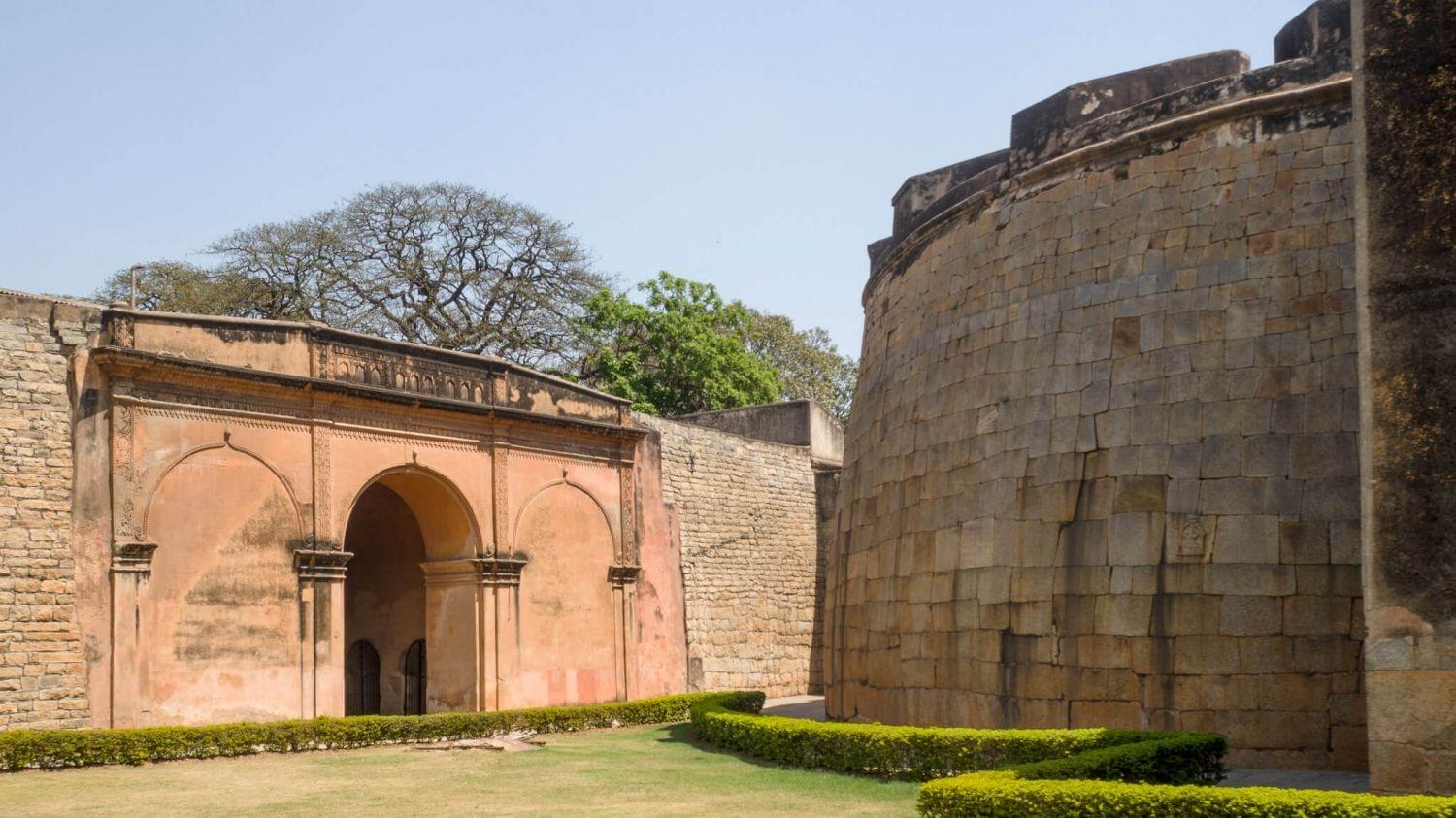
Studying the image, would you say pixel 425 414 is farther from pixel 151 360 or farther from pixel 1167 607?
pixel 1167 607

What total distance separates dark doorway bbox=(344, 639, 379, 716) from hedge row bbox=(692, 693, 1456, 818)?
7802 mm

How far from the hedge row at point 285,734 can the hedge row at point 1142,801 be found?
28.2ft

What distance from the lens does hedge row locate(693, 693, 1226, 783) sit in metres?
8.78

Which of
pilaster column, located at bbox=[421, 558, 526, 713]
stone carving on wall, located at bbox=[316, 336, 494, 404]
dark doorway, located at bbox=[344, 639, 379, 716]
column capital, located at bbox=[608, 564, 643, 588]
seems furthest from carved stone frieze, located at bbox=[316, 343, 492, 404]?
dark doorway, located at bbox=[344, 639, 379, 716]

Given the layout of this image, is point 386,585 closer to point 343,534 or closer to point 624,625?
point 624,625

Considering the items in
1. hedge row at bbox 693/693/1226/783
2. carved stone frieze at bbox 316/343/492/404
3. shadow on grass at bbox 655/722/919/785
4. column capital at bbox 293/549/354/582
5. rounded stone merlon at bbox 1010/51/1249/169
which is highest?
rounded stone merlon at bbox 1010/51/1249/169

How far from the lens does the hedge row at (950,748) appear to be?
28.8 ft

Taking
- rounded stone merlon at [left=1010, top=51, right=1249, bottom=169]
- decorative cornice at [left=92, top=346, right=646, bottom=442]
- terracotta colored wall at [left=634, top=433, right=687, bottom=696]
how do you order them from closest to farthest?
rounded stone merlon at [left=1010, top=51, right=1249, bottom=169] → decorative cornice at [left=92, top=346, right=646, bottom=442] → terracotta colored wall at [left=634, top=433, right=687, bottom=696]

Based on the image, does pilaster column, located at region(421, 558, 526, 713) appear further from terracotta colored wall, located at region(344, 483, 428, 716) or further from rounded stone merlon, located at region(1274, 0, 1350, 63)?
rounded stone merlon, located at region(1274, 0, 1350, 63)

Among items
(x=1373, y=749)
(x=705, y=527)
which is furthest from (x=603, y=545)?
(x=1373, y=749)

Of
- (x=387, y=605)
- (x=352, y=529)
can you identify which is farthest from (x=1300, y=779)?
(x=352, y=529)

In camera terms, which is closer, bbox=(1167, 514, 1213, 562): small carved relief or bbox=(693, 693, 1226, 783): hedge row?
bbox=(693, 693, 1226, 783): hedge row

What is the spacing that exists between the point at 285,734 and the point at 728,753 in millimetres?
4561

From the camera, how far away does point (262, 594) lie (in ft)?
49.8
